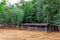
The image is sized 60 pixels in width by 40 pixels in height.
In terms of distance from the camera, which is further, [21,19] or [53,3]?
[21,19]

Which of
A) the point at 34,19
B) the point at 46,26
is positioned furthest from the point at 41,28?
the point at 34,19

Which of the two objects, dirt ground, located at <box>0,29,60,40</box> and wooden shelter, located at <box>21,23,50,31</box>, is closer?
dirt ground, located at <box>0,29,60,40</box>

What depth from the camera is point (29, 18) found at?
24578mm

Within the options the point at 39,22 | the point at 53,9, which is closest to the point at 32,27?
the point at 39,22

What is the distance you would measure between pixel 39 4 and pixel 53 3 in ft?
10.4

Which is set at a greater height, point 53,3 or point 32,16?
point 53,3

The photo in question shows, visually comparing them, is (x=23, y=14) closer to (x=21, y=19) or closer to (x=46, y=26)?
(x=21, y=19)

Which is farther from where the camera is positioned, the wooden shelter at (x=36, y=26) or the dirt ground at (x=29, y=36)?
the wooden shelter at (x=36, y=26)

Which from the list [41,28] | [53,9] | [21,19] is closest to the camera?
[53,9]

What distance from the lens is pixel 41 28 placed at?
73.6 ft

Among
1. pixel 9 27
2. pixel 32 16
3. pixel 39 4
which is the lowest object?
pixel 9 27

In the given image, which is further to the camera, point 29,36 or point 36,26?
point 36,26

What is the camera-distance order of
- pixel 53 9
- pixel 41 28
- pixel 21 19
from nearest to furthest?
pixel 53 9, pixel 41 28, pixel 21 19

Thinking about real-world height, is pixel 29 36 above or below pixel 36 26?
below
